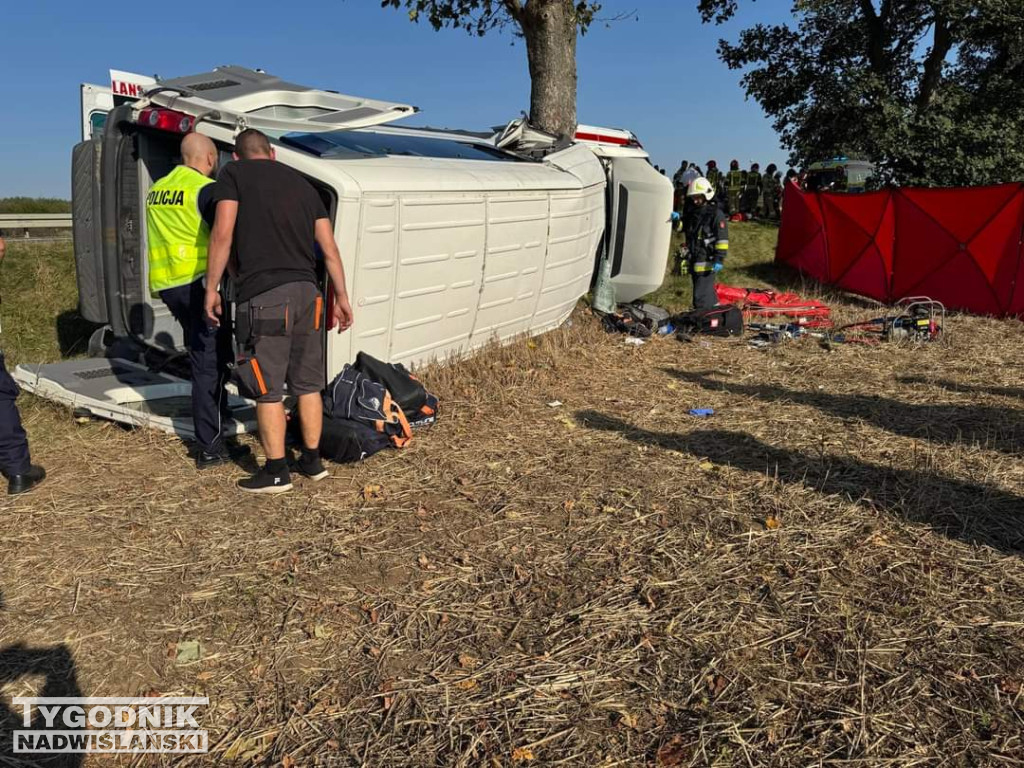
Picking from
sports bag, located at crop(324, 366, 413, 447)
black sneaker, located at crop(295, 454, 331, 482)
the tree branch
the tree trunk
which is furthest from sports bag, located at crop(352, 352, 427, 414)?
the tree branch

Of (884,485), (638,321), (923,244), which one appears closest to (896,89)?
(923,244)

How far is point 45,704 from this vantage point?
259 cm

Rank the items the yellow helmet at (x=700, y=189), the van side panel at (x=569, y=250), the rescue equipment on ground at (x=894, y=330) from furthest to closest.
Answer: the yellow helmet at (x=700, y=189) → the rescue equipment on ground at (x=894, y=330) → the van side panel at (x=569, y=250)

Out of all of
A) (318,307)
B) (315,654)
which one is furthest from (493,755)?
(318,307)

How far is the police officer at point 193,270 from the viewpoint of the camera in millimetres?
4352

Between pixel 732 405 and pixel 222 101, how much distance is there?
14.6ft

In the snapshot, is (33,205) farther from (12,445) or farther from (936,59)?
(936,59)

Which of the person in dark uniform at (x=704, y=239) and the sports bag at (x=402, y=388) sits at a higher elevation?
the person in dark uniform at (x=704, y=239)

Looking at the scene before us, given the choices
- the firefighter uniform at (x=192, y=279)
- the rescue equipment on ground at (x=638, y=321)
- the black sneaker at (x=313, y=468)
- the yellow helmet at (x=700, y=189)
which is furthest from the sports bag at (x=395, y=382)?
the yellow helmet at (x=700, y=189)

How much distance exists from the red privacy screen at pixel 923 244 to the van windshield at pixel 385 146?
6.52 m

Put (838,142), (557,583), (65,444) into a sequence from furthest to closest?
(838,142)
(65,444)
(557,583)

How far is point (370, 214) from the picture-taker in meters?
5.05

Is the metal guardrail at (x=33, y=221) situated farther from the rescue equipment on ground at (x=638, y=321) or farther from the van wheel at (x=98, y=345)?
the rescue equipment on ground at (x=638, y=321)

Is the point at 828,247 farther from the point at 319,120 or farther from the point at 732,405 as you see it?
the point at 319,120
